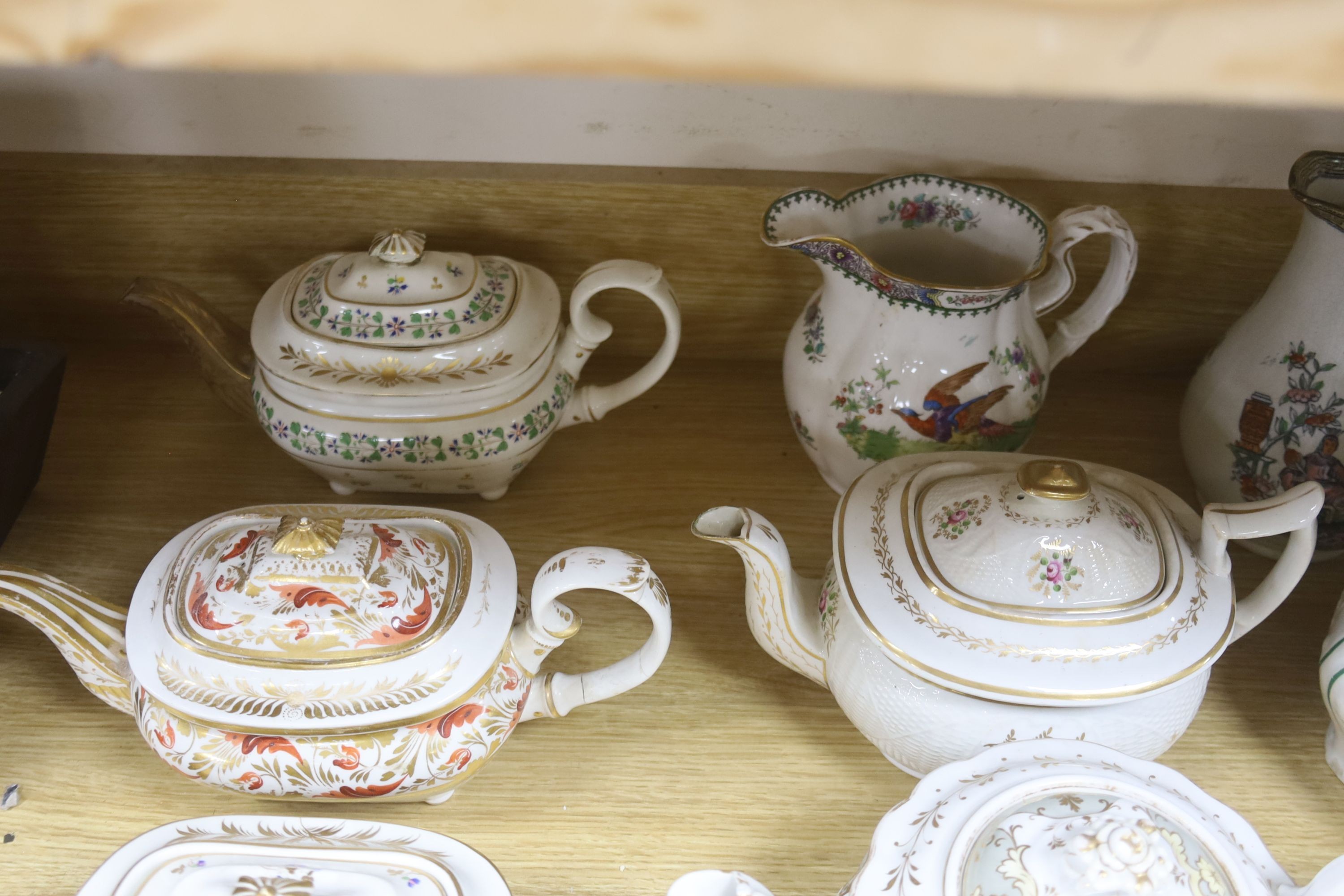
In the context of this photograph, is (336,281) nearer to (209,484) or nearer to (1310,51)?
(209,484)

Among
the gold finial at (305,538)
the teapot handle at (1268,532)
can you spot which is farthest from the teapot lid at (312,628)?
the teapot handle at (1268,532)

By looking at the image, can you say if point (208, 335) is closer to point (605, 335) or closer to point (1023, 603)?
point (605, 335)

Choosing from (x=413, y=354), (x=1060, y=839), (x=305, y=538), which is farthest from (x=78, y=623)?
(x=1060, y=839)

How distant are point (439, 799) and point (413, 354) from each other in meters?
0.25

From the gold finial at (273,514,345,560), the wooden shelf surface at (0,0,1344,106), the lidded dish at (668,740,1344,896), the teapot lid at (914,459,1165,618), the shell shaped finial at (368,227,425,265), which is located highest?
the wooden shelf surface at (0,0,1344,106)

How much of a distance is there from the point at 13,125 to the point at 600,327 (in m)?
0.44

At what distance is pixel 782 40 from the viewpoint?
191mm

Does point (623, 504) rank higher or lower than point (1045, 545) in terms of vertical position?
lower

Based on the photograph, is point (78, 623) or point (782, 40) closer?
point (782, 40)

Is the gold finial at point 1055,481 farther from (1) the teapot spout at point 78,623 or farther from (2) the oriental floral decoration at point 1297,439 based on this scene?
(1) the teapot spout at point 78,623

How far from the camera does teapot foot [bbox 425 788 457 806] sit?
0.51 m

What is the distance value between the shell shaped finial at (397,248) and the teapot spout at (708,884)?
0.39 meters

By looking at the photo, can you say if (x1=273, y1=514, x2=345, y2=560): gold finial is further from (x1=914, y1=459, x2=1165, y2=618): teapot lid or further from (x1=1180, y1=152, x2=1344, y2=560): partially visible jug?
(x1=1180, y1=152, x2=1344, y2=560): partially visible jug

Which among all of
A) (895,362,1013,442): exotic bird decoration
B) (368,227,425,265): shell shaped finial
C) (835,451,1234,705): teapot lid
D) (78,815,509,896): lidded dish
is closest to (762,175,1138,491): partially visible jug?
(895,362,1013,442): exotic bird decoration
